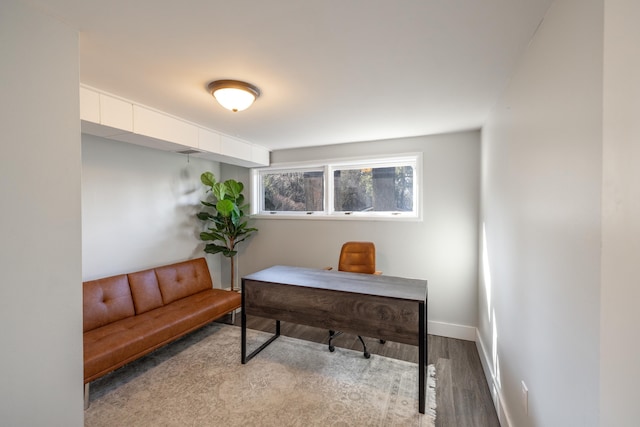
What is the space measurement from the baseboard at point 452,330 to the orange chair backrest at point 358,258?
1069 mm

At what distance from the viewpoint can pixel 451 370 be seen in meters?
2.49

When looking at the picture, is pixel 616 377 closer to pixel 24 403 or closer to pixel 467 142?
pixel 24 403

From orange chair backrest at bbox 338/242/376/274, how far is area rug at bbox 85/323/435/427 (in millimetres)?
847

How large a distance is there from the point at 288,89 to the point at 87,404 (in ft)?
8.99

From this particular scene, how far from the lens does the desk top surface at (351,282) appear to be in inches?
84.0

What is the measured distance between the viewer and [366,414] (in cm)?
193

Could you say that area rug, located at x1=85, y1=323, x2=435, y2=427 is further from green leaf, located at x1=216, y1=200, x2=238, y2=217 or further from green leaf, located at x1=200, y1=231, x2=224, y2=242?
green leaf, located at x1=216, y1=200, x2=238, y2=217


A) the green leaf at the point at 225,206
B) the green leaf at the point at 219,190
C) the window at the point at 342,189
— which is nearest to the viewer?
the window at the point at 342,189

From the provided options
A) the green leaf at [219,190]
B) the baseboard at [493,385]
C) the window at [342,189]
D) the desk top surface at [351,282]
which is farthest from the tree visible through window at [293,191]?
the baseboard at [493,385]

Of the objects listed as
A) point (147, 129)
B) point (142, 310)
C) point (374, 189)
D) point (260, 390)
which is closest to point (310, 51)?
point (147, 129)

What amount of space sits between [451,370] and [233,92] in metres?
2.95

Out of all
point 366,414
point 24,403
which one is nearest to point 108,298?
point 24,403

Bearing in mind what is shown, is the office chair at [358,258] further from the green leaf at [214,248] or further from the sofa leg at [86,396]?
the sofa leg at [86,396]

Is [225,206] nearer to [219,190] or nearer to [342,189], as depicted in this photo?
[219,190]
